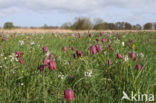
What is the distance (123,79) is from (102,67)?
575 mm

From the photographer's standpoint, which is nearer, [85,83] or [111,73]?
[85,83]

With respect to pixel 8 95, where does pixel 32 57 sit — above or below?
above

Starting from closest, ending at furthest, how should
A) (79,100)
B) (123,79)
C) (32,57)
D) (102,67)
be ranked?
1. (79,100)
2. (123,79)
3. (102,67)
4. (32,57)

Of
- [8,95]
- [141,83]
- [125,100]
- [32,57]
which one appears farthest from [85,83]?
[32,57]

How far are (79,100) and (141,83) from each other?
0.80 metres

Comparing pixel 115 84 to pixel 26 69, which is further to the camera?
pixel 26 69

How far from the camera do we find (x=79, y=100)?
166 centimetres

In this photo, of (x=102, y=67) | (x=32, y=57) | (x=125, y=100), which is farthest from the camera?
(x=32, y=57)

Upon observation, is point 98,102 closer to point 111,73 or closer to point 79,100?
point 79,100

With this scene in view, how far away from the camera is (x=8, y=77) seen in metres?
2.12

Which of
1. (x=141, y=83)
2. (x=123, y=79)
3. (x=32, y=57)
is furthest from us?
(x=32, y=57)

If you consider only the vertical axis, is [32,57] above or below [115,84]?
above

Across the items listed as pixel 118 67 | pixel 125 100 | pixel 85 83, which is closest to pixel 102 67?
pixel 118 67

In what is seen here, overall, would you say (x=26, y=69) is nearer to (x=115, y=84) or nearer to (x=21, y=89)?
(x=21, y=89)
